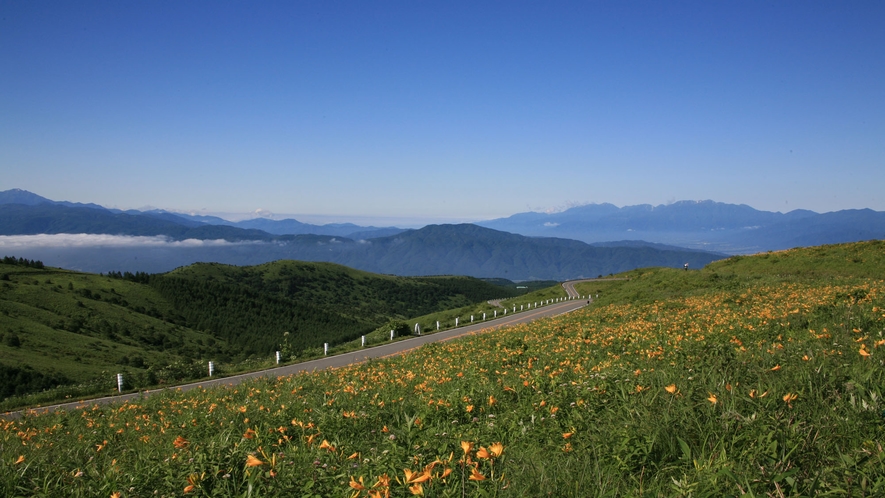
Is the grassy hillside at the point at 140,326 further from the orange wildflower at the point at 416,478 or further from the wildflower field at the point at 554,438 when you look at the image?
the orange wildflower at the point at 416,478

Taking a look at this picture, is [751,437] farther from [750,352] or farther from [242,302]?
[242,302]

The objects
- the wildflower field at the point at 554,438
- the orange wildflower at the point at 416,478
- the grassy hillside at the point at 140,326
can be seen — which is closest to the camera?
the orange wildflower at the point at 416,478

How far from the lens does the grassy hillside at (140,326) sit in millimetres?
32344

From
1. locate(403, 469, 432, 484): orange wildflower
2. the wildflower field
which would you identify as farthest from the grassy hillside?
locate(403, 469, 432, 484): orange wildflower

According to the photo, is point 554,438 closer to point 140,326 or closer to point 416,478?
point 416,478

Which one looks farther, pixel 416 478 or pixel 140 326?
pixel 140 326

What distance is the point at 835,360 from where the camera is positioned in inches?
209

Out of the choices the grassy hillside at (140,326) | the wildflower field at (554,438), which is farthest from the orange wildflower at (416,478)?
the grassy hillside at (140,326)

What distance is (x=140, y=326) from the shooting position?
72.7 m

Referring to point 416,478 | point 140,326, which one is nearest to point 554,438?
point 416,478

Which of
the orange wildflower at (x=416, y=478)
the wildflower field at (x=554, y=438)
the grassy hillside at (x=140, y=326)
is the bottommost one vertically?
the grassy hillside at (x=140, y=326)

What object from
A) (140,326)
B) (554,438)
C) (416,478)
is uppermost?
(416,478)

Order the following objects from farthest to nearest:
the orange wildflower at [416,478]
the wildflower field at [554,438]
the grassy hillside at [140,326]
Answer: the grassy hillside at [140,326] < the wildflower field at [554,438] < the orange wildflower at [416,478]

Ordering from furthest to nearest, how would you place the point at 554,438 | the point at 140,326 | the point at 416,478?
the point at 140,326
the point at 554,438
the point at 416,478
